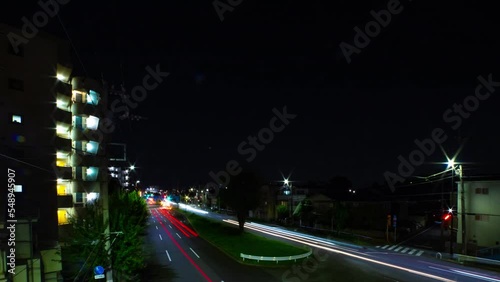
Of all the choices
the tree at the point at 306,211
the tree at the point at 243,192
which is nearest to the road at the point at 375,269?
the tree at the point at 243,192

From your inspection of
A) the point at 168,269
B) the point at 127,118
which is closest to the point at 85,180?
the point at 127,118

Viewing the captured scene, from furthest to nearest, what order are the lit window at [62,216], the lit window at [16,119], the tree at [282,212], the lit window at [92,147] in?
the tree at [282,212]
the lit window at [92,147]
the lit window at [62,216]
the lit window at [16,119]

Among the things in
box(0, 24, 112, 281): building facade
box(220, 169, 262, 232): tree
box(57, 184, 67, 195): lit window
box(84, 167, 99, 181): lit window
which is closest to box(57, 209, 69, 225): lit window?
box(0, 24, 112, 281): building facade

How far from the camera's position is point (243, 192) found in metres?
49.8

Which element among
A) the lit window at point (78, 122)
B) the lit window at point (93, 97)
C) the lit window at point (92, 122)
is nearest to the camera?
the lit window at point (78, 122)

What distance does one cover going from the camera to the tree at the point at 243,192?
161ft

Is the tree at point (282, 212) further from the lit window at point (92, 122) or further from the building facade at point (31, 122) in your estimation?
the building facade at point (31, 122)

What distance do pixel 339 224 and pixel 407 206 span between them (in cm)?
1863

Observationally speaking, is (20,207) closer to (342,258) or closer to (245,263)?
(245,263)

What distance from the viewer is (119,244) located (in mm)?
19906

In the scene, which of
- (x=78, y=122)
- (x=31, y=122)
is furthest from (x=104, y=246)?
(x=78, y=122)

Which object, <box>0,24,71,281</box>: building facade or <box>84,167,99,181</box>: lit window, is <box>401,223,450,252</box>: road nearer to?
<box>84,167,99,181</box>: lit window

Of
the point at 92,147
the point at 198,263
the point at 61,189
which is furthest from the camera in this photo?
the point at 92,147

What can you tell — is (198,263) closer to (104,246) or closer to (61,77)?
(104,246)
